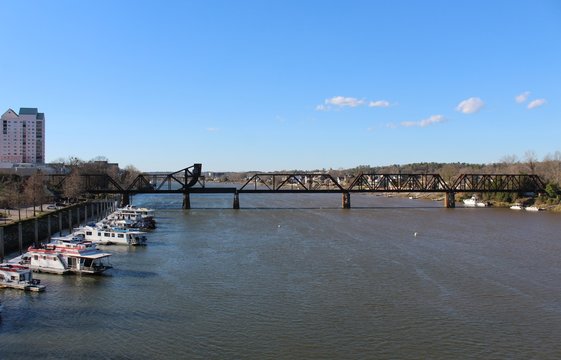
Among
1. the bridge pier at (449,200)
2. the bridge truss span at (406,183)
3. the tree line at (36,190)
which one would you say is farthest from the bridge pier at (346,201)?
the tree line at (36,190)

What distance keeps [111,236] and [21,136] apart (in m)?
126

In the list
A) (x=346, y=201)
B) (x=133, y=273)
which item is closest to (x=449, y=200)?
(x=346, y=201)

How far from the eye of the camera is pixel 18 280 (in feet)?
83.4

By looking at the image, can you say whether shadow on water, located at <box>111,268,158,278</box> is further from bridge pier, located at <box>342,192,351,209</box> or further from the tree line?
bridge pier, located at <box>342,192,351,209</box>

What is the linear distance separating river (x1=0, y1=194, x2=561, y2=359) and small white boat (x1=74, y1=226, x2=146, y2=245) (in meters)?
1.22

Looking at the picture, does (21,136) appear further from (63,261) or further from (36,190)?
(63,261)

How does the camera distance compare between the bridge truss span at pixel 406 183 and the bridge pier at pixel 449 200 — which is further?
the bridge pier at pixel 449 200

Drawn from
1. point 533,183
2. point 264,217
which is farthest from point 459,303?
point 533,183

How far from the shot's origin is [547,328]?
20562 mm

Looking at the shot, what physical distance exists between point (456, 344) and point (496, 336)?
207cm

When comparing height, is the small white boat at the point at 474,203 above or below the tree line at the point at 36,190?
below

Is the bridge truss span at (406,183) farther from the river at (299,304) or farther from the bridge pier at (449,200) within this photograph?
the river at (299,304)

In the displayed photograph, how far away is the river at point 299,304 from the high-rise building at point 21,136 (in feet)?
417

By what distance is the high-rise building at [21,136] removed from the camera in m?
149
